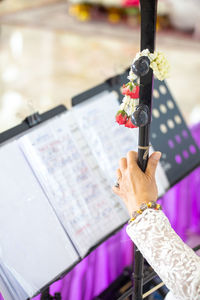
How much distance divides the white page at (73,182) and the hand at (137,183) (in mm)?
377

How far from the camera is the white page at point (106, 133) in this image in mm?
1659

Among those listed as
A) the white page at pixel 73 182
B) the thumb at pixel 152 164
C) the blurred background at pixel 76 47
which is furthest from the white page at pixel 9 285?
the blurred background at pixel 76 47

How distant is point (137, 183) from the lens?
112 centimetres

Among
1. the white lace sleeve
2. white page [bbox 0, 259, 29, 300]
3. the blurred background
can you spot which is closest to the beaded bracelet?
the white lace sleeve

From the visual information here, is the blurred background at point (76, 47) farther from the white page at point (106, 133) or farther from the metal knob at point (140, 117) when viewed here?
the metal knob at point (140, 117)

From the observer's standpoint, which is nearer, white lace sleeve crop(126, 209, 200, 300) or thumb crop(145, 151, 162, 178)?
white lace sleeve crop(126, 209, 200, 300)

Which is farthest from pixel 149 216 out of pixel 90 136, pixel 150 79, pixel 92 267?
pixel 92 267

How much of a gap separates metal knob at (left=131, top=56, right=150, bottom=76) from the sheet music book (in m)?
0.59

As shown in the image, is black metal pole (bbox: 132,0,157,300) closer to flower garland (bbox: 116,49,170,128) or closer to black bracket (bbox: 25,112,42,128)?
flower garland (bbox: 116,49,170,128)

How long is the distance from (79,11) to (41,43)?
1.59 meters

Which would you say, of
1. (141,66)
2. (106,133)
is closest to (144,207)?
(141,66)

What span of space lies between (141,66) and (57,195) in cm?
66

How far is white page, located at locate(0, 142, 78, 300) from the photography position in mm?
1319

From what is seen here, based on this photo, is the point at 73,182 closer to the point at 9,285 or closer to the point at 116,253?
the point at 9,285
